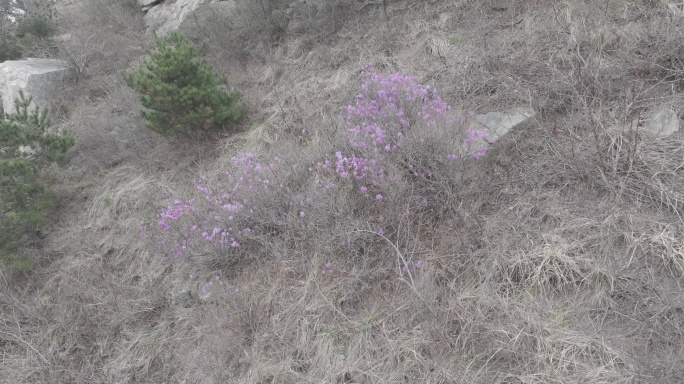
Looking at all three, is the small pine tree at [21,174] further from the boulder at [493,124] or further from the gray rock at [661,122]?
the gray rock at [661,122]

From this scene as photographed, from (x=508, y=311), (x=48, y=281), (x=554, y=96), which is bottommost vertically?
(x=48, y=281)

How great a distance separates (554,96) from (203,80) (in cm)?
417

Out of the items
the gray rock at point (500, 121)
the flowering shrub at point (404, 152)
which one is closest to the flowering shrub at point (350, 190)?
the flowering shrub at point (404, 152)

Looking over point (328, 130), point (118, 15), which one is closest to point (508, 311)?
point (328, 130)

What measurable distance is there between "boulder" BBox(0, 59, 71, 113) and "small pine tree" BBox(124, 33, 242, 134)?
4377mm

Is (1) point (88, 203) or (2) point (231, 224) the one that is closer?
(2) point (231, 224)

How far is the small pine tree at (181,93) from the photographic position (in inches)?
207

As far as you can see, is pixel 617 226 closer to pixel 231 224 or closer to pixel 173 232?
pixel 231 224

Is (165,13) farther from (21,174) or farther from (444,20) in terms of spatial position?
(444,20)

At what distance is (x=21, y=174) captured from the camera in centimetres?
506

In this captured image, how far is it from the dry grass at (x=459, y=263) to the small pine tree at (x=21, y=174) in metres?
0.43

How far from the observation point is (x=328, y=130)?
4664 millimetres

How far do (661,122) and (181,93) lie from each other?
195 inches

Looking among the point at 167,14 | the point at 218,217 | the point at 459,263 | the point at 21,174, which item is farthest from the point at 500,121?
the point at 167,14
